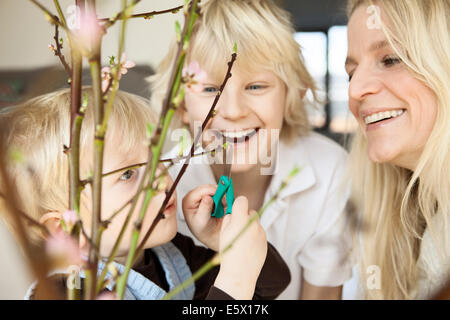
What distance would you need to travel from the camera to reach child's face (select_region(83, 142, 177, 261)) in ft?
1.70

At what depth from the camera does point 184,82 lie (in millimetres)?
343

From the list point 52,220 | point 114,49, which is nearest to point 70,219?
point 52,220

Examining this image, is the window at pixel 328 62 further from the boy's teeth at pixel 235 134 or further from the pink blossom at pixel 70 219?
the pink blossom at pixel 70 219

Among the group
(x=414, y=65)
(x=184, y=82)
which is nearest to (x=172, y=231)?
(x=184, y=82)

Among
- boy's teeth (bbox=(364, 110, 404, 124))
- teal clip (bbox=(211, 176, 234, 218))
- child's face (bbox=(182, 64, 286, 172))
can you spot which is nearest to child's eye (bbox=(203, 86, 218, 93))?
child's face (bbox=(182, 64, 286, 172))

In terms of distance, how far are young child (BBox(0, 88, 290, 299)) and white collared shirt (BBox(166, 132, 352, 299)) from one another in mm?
171

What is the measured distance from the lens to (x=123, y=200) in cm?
52

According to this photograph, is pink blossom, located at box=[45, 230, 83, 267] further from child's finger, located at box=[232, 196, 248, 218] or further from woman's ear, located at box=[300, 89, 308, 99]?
woman's ear, located at box=[300, 89, 308, 99]

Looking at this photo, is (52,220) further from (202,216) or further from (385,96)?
(385,96)

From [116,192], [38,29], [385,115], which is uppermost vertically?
[38,29]

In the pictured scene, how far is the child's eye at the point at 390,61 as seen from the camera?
0.66 metres

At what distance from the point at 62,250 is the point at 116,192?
0.49 ft
